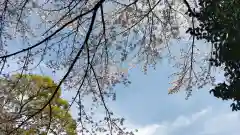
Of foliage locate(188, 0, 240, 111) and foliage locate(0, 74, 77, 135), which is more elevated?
foliage locate(0, 74, 77, 135)

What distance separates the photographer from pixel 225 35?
15.5ft

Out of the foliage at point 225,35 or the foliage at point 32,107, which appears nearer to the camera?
the foliage at point 225,35

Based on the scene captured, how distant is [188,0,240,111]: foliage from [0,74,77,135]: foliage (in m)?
2.75

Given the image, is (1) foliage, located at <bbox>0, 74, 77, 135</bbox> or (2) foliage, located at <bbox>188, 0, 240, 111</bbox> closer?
(2) foliage, located at <bbox>188, 0, 240, 111</bbox>

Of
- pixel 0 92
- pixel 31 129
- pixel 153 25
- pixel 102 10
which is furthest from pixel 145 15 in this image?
pixel 31 129

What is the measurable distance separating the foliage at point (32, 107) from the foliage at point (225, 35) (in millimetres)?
2747

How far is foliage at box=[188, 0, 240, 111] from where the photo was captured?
181 inches

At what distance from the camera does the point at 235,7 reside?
4.57 m

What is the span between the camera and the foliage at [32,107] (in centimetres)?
667

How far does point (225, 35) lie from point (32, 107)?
15.5 ft

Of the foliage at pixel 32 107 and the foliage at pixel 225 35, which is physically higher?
the foliage at pixel 32 107

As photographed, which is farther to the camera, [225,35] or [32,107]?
[32,107]

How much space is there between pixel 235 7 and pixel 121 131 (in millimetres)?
2536

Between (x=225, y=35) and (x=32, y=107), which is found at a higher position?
(x=32, y=107)
